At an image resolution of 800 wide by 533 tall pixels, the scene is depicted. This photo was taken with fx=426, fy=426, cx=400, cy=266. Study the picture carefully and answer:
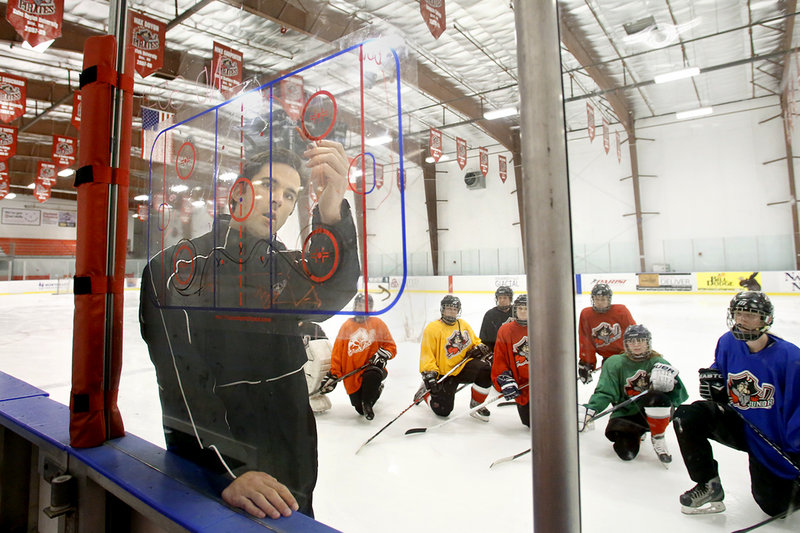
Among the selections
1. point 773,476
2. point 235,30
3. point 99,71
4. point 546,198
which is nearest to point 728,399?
point 773,476

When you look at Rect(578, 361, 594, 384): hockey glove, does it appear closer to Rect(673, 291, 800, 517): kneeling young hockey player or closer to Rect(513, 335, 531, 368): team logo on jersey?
Rect(513, 335, 531, 368): team logo on jersey

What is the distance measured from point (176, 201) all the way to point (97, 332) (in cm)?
44

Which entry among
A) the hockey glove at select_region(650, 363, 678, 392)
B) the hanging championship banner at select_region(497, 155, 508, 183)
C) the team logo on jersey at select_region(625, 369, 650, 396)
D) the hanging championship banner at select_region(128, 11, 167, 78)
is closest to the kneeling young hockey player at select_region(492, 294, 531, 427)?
the team logo on jersey at select_region(625, 369, 650, 396)

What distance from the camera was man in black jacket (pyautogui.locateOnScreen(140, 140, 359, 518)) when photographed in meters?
0.87

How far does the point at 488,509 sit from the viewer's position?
5.28 ft

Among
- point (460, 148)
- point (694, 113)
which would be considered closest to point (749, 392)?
point (460, 148)

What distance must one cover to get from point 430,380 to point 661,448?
140 centimetres

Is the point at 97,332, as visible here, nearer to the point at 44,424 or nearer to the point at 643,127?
the point at 44,424

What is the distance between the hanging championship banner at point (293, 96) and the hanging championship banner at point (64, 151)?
30.6 feet

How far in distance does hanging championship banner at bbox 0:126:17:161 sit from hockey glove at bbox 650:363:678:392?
9872 millimetres

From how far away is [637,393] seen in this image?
7.75ft

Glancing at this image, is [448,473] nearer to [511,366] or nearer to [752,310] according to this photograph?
[511,366]

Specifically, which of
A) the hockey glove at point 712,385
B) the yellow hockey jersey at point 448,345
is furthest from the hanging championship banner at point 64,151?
the hockey glove at point 712,385

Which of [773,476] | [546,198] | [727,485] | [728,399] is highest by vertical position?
[546,198]
